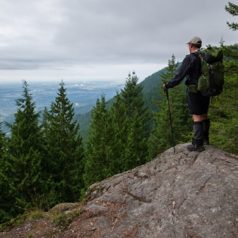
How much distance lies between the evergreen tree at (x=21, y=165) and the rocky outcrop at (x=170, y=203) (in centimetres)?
2139

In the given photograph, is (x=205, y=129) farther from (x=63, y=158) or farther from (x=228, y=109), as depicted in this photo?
(x=63, y=158)

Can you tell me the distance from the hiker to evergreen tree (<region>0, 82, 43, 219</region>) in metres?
23.0

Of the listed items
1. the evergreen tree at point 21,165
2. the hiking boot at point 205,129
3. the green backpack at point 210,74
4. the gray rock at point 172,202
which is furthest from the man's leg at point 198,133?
the evergreen tree at point 21,165

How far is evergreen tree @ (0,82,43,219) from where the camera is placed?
32281 mm

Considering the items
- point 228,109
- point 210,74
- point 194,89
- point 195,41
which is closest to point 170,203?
point 194,89

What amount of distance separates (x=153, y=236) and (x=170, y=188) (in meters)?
1.74

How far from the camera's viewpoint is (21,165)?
1277 inches

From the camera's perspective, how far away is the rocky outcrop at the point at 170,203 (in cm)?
926

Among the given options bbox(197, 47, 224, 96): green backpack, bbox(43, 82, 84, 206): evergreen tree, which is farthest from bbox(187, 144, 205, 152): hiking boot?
bbox(43, 82, 84, 206): evergreen tree

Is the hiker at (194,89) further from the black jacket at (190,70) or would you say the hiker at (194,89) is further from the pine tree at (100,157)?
the pine tree at (100,157)

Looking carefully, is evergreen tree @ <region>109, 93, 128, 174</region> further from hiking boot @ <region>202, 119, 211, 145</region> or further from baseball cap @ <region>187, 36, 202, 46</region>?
baseball cap @ <region>187, 36, 202, 46</region>

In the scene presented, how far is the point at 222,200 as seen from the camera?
9.65 metres

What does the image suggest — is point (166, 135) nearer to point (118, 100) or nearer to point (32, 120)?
point (118, 100)

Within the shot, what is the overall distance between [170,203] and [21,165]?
24525mm
